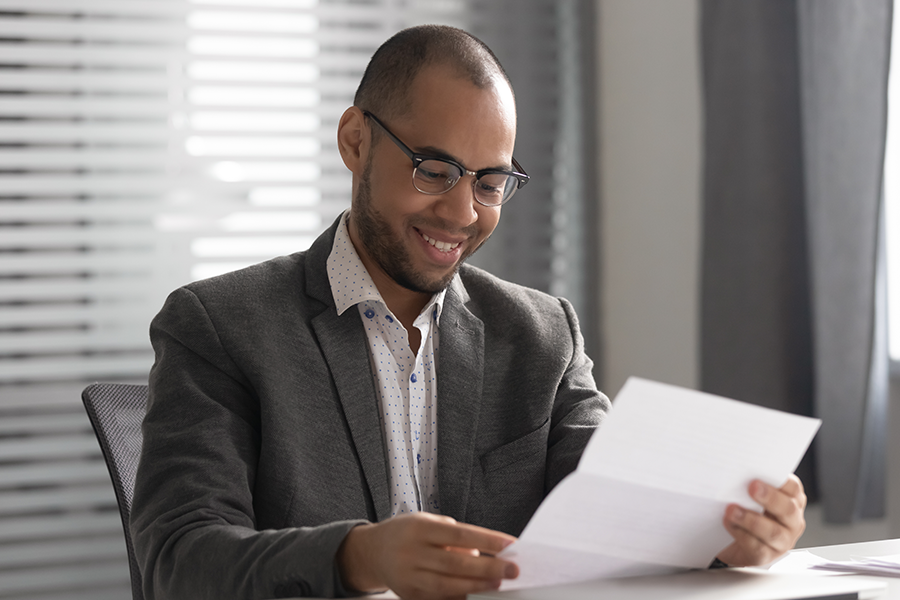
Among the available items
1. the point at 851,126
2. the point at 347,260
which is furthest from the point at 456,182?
the point at 851,126

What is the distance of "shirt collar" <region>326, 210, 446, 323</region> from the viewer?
48.1 inches

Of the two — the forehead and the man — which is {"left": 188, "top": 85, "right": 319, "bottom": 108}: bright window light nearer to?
the man

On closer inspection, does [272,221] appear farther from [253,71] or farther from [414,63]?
[414,63]

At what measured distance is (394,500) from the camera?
1.19 m

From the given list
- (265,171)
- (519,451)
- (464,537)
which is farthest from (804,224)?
(464,537)

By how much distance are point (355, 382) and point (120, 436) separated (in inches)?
15.1

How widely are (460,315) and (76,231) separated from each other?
5.67ft

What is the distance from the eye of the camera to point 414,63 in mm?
1211

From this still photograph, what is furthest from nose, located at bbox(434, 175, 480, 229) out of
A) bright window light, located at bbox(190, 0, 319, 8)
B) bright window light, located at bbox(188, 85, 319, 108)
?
bright window light, located at bbox(190, 0, 319, 8)

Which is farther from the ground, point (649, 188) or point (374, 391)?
point (649, 188)

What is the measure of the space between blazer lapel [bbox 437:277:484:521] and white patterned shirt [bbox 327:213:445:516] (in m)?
0.03

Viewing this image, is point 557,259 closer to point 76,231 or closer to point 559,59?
point 559,59

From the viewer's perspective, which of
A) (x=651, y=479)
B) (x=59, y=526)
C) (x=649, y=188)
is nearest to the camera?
(x=651, y=479)

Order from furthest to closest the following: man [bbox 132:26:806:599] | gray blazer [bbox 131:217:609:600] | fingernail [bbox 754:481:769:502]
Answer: man [bbox 132:26:806:599] < gray blazer [bbox 131:217:609:600] < fingernail [bbox 754:481:769:502]
